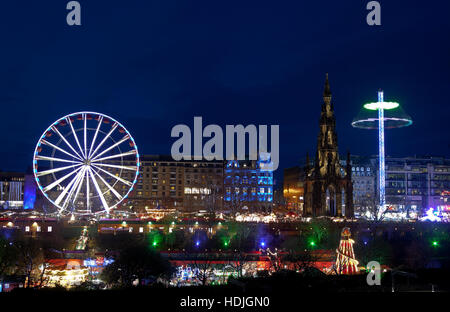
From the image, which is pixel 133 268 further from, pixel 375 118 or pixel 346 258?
pixel 375 118

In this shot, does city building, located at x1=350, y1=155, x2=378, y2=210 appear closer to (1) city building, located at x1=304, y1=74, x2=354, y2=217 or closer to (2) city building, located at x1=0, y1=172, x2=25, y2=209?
(1) city building, located at x1=304, y1=74, x2=354, y2=217

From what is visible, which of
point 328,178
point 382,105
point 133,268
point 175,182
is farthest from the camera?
point 175,182

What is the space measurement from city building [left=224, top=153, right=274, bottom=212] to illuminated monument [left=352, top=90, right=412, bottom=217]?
105 feet

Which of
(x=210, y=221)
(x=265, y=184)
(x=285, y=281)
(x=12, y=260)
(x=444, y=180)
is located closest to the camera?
(x=285, y=281)

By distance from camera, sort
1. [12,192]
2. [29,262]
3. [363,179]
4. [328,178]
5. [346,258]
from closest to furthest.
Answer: [346,258]
[29,262]
[328,178]
[363,179]
[12,192]

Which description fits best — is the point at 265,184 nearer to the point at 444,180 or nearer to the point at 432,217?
the point at 432,217

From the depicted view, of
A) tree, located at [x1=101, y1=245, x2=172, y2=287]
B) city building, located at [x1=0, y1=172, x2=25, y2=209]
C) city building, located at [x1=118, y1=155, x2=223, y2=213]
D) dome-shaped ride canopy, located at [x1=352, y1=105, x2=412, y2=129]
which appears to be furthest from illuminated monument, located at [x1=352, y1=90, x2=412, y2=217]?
city building, located at [x1=0, y1=172, x2=25, y2=209]

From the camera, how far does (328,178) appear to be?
102688 millimetres

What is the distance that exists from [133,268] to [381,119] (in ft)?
271

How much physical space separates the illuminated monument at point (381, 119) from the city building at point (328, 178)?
9574mm

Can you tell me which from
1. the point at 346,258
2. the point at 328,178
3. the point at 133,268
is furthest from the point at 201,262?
the point at 328,178

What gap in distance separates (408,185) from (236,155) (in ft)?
180
